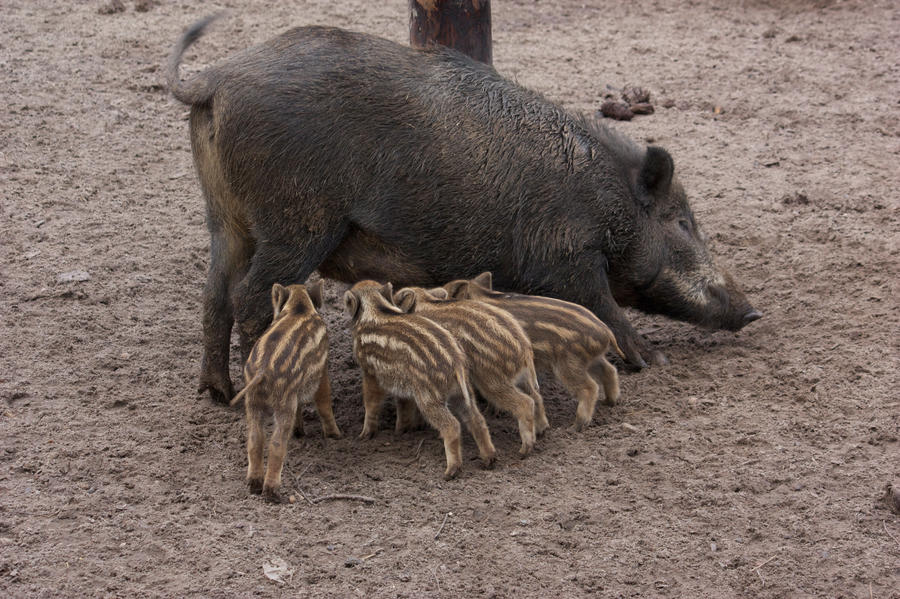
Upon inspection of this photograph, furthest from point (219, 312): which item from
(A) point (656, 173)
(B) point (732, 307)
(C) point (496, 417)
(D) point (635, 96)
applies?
(D) point (635, 96)

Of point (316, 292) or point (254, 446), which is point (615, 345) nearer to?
point (316, 292)

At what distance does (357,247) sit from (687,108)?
4.48 metres

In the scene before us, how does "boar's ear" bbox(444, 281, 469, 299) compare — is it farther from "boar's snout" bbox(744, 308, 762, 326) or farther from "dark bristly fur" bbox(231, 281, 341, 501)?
"boar's snout" bbox(744, 308, 762, 326)

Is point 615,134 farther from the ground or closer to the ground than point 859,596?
farther from the ground

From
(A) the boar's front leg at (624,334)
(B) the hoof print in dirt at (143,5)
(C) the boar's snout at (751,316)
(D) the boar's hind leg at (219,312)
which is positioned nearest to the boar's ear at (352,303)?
(D) the boar's hind leg at (219,312)

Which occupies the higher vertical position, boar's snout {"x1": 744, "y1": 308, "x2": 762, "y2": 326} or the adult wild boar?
the adult wild boar

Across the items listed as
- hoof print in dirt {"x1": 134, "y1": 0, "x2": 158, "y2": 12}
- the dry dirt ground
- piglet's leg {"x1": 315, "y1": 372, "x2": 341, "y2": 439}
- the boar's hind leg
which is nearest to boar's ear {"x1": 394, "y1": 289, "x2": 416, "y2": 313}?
piglet's leg {"x1": 315, "y1": 372, "x2": 341, "y2": 439}

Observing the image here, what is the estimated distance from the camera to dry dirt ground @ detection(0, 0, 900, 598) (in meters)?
3.69

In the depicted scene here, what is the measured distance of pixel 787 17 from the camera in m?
10.4

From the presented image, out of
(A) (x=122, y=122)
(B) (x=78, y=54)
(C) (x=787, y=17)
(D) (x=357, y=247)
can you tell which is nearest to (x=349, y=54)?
(D) (x=357, y=247)

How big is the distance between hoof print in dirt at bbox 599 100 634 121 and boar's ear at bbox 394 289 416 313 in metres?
4.12

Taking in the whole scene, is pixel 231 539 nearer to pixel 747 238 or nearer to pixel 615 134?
pixel 615 134

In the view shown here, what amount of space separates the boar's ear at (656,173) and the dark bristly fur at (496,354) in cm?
137

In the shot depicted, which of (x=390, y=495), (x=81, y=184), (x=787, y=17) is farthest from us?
(x=787, y=17)
